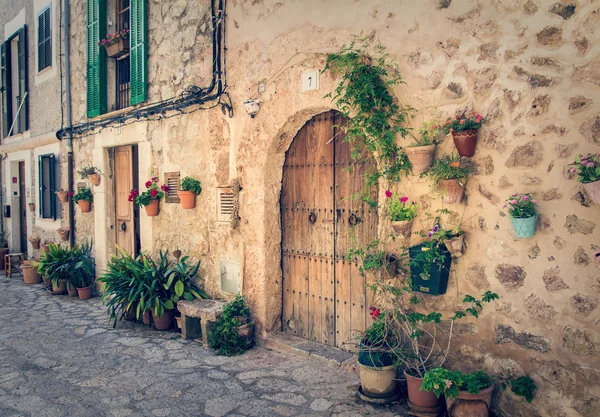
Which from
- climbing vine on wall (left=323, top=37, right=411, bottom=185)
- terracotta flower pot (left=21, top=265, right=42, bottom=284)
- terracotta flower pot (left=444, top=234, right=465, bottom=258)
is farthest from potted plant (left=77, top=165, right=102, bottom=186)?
terracotta flower pot (left=444, top=234, right=465, bottom=258)

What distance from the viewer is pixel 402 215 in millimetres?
3789

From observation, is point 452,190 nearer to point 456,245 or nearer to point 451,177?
point 451,177

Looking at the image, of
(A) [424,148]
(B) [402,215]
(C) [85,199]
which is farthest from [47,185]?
(A) [424,148]

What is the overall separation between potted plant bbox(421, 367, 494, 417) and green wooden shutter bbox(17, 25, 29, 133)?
1048 cm

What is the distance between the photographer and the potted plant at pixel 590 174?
2701 mm

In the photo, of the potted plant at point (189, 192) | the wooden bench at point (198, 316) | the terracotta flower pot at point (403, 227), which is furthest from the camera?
the potted plant at point (189, 192)

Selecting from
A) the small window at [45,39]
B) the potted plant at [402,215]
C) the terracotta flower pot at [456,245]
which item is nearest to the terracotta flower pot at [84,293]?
the small window at [45,39]

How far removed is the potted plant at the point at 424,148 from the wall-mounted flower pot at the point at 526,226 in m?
0.78

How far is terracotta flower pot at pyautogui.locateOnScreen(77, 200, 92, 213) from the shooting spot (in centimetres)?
819

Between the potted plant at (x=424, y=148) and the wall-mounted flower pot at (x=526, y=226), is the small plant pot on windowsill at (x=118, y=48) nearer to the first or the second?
the potted plant at (x=424, y=148)

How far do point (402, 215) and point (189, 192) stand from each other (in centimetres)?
299

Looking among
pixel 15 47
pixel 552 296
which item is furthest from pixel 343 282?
pixel 15 47

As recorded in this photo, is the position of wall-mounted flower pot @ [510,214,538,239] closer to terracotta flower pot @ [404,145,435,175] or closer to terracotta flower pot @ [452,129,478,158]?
terracotta flower pot @ [452,129,478,158]

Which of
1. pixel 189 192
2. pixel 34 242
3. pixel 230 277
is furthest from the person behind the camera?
pixel 34 242
